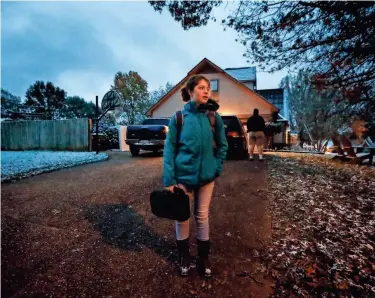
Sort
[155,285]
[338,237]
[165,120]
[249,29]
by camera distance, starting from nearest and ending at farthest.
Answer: [155,285] → [338,237] → [249,29] → [165,120]

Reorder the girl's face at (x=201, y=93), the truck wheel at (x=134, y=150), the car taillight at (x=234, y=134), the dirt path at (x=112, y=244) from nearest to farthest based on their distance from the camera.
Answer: the dirt path at (x=112, y=244), the girl's face at (x=201, y=93), the car taillight at (x=234, y=134), the truck wheel at (x=134, y=150)

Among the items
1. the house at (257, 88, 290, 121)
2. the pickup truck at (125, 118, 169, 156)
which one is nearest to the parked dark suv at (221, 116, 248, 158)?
the pickup truck at (125, 118, 169, 156)

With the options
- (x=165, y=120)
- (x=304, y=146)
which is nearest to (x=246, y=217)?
(x=165, y=120)

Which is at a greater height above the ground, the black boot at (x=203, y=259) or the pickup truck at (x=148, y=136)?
the pickup truck at (x=148, y=136)

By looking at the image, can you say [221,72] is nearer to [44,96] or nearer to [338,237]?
[338,237]

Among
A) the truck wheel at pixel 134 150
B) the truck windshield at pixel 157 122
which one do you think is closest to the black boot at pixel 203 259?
the truck wheel at pixel 134 150

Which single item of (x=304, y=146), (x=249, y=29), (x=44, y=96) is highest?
(x=44, y=96)

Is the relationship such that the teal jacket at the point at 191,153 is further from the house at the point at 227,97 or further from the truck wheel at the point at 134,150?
the house at the point at 227,97

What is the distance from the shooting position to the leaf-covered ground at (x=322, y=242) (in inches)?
76.9

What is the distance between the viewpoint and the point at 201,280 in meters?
2.03

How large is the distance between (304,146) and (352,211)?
33.4 metres

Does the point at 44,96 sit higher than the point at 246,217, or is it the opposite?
the point at 44,96

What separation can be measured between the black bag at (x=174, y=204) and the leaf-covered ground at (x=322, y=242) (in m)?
1.03

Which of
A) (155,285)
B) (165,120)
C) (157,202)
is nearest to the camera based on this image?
(155,285)
